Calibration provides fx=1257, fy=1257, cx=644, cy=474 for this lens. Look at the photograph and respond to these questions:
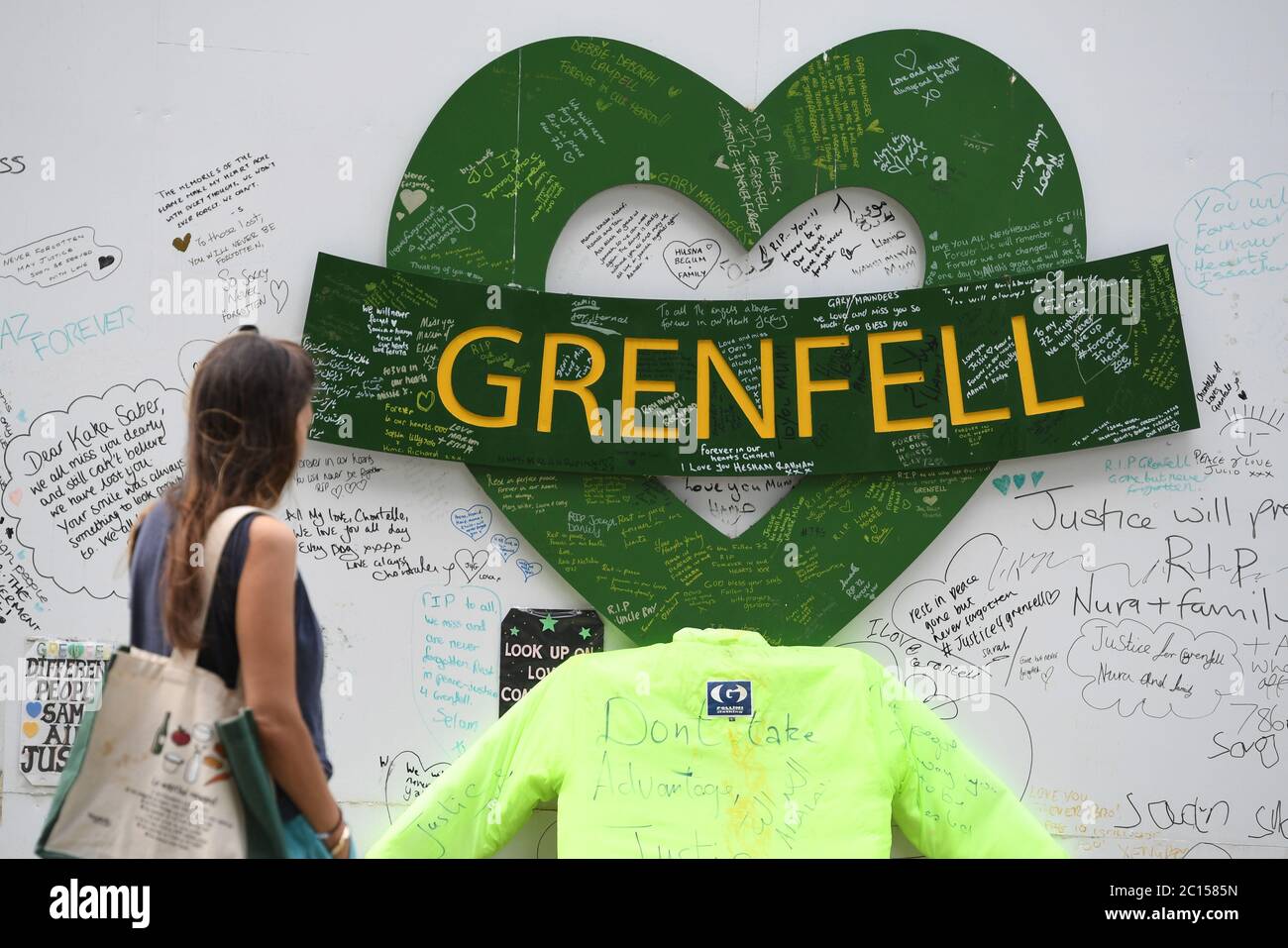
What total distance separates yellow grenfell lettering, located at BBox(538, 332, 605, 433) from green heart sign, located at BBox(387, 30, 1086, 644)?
185mm

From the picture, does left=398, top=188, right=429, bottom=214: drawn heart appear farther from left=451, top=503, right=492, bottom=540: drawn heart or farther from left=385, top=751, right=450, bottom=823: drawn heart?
left=385, top=751, right=450, bottom=823: drawn heart

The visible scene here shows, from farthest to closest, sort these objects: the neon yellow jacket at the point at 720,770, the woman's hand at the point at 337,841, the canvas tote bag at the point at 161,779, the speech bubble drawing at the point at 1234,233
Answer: the speech bubble drawing at the point at 1234,233 → the neon yellow jacket at the point at 720,770 → the woman's hand at the point at 337,841 → the canvas tote bag at the point at 161,779

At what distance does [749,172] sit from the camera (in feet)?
11.2

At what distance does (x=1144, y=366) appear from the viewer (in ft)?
11.0

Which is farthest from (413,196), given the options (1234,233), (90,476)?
(1234,233)

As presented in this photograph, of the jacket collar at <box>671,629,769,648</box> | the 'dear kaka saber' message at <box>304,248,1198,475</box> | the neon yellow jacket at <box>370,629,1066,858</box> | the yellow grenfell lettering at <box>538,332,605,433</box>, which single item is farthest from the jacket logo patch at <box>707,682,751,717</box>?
the yellow grenfell lettering at <box>538,332,605,433</box>

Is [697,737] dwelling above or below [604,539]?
below

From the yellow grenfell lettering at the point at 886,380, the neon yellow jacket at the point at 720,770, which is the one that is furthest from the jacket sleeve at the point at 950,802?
the yellow grenfell lettering at the point at 886,380

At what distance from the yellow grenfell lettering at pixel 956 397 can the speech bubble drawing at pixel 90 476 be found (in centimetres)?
205

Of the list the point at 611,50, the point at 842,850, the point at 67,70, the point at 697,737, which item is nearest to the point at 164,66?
the point at 67,70

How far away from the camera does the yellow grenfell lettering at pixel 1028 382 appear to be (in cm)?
333

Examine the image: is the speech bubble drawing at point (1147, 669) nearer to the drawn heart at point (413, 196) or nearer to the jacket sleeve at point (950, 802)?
the jacket sleeve at point (950, 802)
